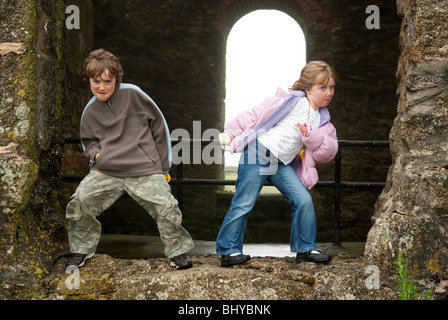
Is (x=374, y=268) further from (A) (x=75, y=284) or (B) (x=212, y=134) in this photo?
(B) (x=212, y=134)

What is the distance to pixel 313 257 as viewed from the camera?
8.45ft

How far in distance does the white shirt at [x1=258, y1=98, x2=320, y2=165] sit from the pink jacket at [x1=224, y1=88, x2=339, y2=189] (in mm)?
38

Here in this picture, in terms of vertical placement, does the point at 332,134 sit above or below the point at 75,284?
above

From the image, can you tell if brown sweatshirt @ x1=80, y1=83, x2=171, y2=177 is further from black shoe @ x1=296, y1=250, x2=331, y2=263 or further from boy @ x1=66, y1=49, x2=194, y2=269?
black shoe @ x1=296, y1=250, x2=331, y2=263

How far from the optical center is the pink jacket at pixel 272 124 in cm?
255

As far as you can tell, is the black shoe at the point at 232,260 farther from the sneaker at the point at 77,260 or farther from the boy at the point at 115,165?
the sneaker at the point at 77,260

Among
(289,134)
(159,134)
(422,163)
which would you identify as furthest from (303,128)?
(159,134)

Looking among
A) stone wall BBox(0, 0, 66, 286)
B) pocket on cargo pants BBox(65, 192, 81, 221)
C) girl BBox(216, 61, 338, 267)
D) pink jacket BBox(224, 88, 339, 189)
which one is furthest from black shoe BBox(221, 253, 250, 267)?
stone wall BBox(0, 0, 66, 286)

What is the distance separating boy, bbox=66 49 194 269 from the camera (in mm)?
2459

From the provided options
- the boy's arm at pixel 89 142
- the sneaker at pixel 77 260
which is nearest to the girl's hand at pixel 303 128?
the boy's arm at pixel 89 142

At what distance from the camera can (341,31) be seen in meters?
5.90

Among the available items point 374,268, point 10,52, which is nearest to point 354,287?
point 374,268

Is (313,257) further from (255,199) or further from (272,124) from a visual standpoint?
(272,124)

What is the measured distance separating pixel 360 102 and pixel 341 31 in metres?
0.87
